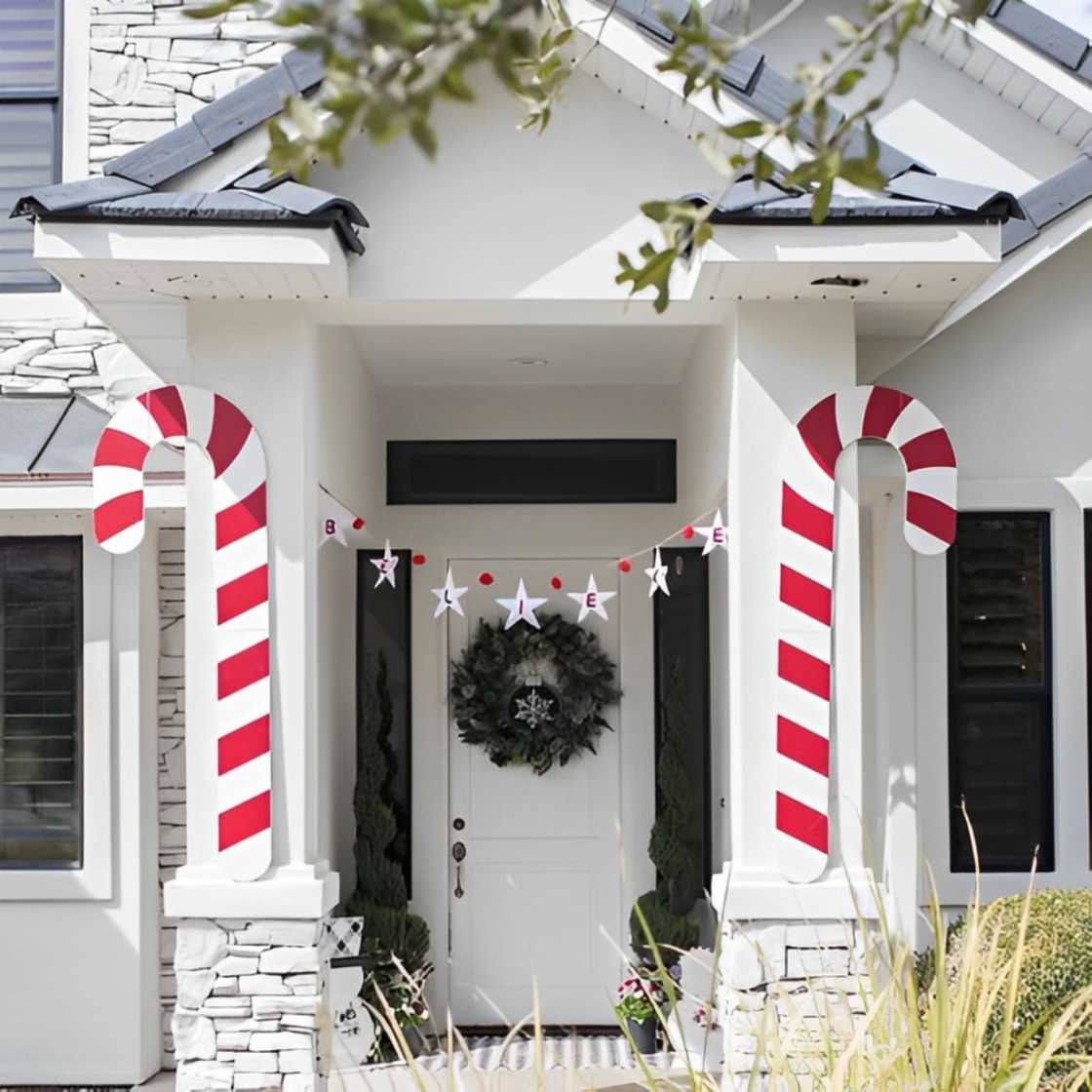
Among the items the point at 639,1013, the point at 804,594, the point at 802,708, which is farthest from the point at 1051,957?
the point at 639,1013

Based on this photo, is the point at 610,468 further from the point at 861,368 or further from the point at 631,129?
the point at 631,129

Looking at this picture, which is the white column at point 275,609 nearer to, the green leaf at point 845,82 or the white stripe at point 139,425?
the white stripe at point 139,425

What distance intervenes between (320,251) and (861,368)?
272cm

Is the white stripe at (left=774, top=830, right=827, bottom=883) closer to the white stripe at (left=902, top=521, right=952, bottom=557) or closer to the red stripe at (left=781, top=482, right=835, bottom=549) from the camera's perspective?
the red stripe at (left=781, top=482, right=835, bottom=549)

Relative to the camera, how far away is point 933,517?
6.16 metres

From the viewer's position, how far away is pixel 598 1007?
28.1 feet

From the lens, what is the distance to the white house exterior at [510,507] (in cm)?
585

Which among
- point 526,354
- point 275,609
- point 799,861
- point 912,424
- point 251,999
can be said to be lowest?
point 251,999

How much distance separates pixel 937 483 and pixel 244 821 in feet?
9.93

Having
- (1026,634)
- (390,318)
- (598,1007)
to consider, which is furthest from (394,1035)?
(598,1007)

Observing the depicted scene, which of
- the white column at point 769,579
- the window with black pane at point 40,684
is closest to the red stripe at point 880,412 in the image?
the white column at point 769,579

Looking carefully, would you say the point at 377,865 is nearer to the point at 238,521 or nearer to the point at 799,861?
the point at 238,521

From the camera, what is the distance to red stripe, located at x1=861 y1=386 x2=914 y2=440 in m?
6.09

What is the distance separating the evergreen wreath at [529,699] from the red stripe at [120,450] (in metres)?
3.05
